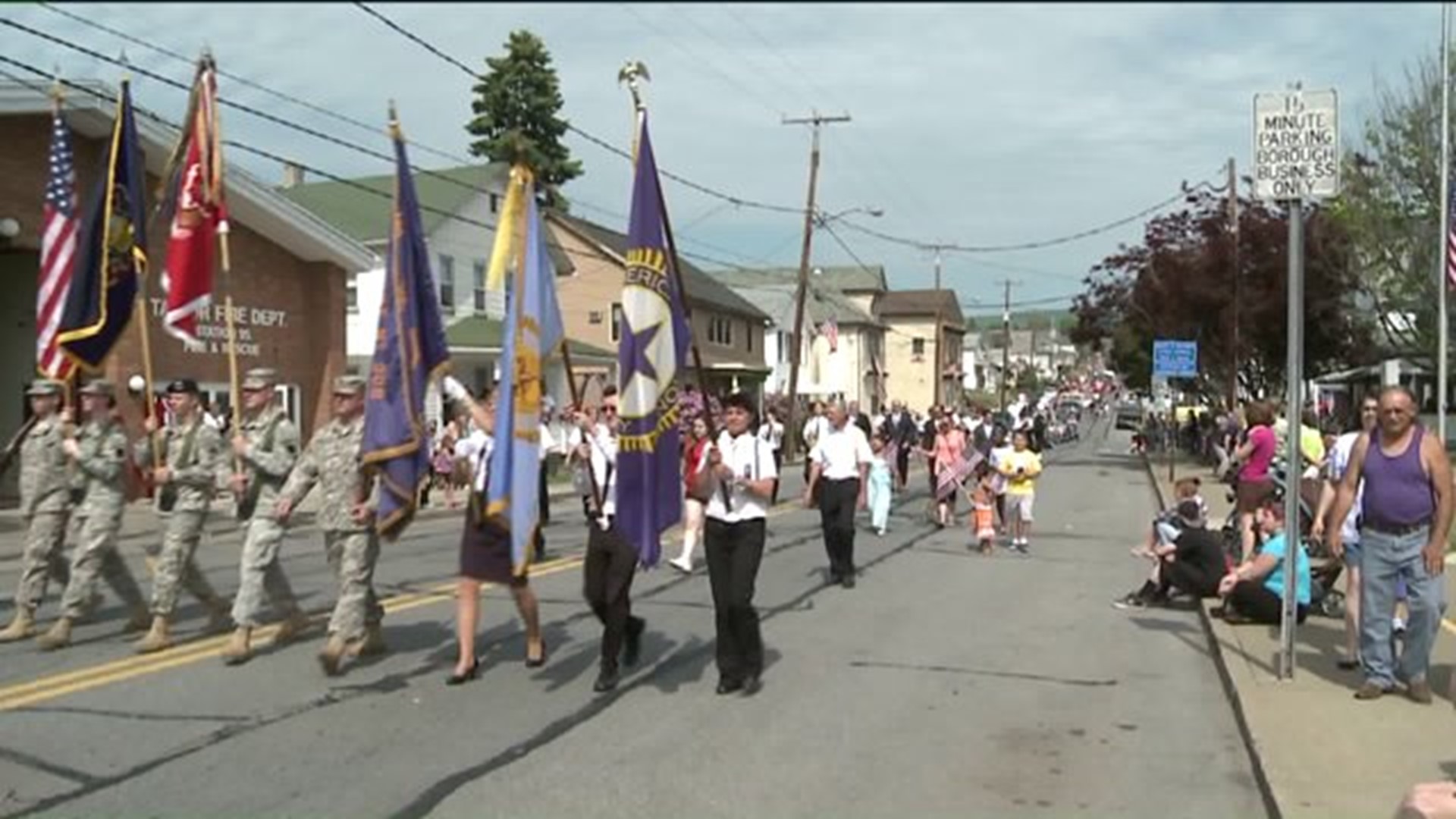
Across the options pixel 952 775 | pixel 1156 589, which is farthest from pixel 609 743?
pixel 1156 589

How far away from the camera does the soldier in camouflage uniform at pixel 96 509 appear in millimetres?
8797

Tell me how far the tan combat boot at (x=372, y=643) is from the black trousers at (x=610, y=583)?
1.52m

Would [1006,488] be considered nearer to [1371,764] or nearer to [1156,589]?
[1156,589]

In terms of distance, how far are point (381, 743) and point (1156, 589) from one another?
24.7ft

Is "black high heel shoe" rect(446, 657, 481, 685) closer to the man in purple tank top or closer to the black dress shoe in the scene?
the black dress shoe

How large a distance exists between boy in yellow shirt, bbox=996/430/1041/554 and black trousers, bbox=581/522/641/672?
9227mm

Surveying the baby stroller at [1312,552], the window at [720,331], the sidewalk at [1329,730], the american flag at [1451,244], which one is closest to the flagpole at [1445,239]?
the american flag at [1451,244]

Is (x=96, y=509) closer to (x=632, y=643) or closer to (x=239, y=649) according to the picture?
(x=239, y=649)

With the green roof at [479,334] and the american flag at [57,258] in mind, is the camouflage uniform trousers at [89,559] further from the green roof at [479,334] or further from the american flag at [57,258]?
the green roof at [479,334]

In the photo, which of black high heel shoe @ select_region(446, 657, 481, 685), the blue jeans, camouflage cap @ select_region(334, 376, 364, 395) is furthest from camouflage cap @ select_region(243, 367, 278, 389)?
the blue jeans

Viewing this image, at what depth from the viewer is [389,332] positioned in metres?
8.34

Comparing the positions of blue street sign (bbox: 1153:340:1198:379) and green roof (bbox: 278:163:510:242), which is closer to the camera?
blue street sign (bbox: 1153:340:1198:379)

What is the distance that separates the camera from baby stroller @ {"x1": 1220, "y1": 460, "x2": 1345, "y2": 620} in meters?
10.6

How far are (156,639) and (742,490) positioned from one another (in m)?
3.90
